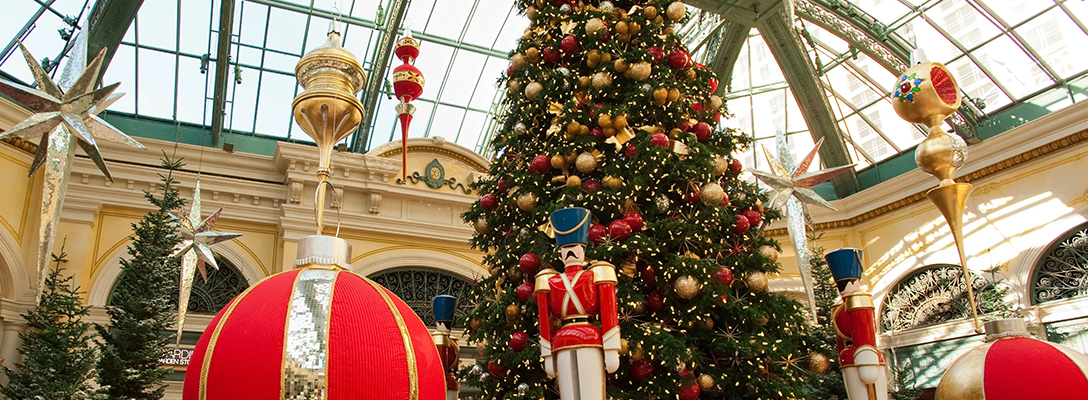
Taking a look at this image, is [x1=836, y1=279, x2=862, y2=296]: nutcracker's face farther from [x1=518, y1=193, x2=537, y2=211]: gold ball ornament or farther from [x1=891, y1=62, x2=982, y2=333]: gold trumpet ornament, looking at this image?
[x1=518, y1=193, x2=537, y2=211]: gold ball ornament

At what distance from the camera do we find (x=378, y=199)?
11766 millimetres

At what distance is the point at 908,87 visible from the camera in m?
3.31

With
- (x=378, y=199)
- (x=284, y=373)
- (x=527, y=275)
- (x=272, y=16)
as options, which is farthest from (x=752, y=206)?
(x=272, y=16)

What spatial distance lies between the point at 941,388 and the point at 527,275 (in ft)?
8.26

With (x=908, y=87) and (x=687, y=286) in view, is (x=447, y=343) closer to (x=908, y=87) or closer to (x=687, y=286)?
(x=687, y=286)

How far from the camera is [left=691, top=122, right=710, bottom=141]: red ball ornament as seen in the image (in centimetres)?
521

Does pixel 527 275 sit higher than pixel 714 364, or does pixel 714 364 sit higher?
pixel 527 275

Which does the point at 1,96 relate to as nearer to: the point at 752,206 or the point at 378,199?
the point at 378,199

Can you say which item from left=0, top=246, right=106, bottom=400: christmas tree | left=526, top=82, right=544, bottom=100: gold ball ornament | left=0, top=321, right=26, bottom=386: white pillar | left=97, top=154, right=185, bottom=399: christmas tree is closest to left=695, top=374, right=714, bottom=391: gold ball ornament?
left=526, top=82, right=544, bottom=100: gold ball ornament

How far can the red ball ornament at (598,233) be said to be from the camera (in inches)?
176

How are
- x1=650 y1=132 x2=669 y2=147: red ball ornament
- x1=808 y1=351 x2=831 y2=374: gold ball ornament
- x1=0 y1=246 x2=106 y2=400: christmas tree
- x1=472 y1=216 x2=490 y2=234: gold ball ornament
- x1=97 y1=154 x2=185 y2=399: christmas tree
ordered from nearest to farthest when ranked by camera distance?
x1=808 y1=351 x2=831 y2=374: gold ball ornament
x1=650 y1=132 x2=669 y2=147: red ball ornament
x1=472 y1=216 x2=490 y2=234: gold ball ornament
x1=0 y1=246 x2=106 y2=400: christmas tree
x1=97 y1=154 x2=185 y2=399: christmas tree

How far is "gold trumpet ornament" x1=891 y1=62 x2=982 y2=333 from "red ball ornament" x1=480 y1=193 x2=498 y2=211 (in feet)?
9.54

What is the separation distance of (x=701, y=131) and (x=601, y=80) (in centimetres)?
81

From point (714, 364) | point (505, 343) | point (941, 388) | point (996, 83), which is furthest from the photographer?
point (996, 83)
